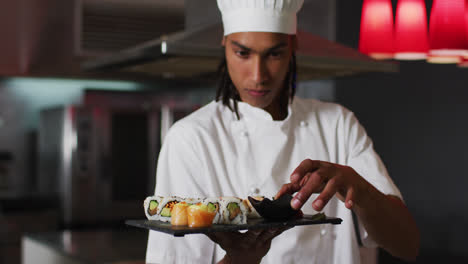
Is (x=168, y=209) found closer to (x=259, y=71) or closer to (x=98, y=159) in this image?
(x=259, y=71)

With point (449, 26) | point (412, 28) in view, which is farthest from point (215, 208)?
point (412, 28)

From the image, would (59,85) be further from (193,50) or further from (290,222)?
(290,222)

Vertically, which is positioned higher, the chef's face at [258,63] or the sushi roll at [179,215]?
the chef's face at [258,63]

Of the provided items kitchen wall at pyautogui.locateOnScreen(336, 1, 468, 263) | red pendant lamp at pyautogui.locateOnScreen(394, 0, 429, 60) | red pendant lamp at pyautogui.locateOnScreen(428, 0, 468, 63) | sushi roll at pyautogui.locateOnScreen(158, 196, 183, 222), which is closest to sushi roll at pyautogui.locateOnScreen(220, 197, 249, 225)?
sushi roll at pyautogui.locateOnScreen(158, 196, 183, 222)

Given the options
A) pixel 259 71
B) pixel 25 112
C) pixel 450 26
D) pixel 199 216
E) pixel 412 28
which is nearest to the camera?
pixel 199 216

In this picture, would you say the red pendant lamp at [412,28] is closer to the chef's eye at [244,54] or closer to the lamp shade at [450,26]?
the lamp shade at [450,26]

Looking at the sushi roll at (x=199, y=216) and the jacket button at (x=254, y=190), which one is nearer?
the sushi roll at (x=199, y=216)

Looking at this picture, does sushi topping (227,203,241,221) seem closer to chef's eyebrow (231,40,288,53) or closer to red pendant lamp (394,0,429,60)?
chef's eyebrow (231,40,288,53)

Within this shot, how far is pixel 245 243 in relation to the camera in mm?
1351

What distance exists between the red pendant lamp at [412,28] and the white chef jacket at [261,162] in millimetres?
1000

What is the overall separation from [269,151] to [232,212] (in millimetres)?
471

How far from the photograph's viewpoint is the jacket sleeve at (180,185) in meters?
1.57

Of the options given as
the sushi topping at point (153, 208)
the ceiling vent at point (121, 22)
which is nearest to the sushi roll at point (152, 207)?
the sushi topping at point (153, 208)

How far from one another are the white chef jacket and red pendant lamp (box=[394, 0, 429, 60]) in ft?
3.28
